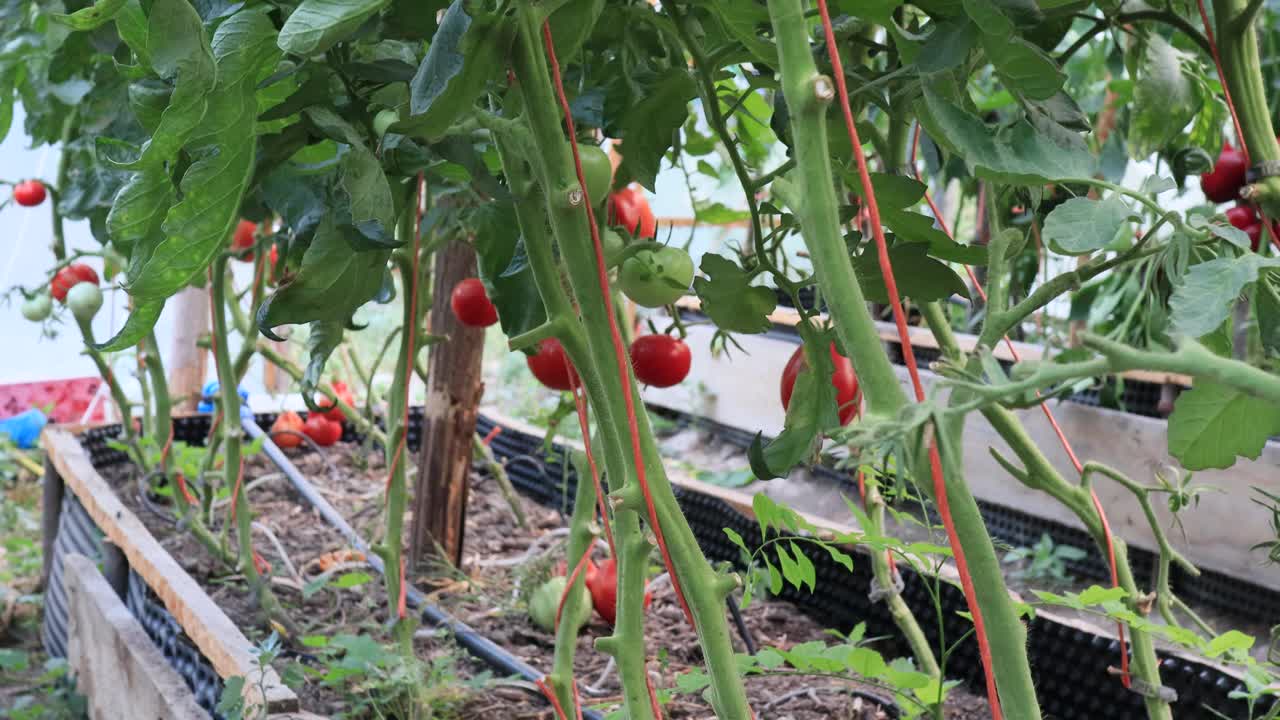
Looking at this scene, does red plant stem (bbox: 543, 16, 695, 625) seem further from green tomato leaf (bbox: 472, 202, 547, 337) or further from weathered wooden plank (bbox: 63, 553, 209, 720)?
weathered wooden plank (bbox: 63, 553, 209, 720)

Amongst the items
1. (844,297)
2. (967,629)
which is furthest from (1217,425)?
(967,629)

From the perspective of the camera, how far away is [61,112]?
4.78 ft

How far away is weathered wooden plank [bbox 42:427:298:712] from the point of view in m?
1.02

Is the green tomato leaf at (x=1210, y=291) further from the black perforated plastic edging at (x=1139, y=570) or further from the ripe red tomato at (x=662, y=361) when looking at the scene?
the black perforated plastic edging at (x=1139, y=570)

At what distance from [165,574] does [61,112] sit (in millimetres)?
630

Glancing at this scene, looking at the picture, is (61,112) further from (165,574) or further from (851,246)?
(851,246)

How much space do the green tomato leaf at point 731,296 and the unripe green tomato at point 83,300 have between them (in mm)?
1392

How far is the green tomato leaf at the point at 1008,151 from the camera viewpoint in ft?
1.39

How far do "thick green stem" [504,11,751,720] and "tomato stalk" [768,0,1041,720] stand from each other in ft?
0.52

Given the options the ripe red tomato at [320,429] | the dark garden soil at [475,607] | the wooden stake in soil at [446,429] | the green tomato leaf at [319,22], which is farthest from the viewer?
the ripe red tomato at [320,429]

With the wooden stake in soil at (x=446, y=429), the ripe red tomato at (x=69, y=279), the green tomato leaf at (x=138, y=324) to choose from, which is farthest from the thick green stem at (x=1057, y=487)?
the ripe red tomato at (x=69, y=279)

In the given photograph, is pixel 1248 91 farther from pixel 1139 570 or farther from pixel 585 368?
pixel 1139 570

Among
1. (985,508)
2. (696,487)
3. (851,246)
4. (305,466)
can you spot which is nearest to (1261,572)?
(985,508)

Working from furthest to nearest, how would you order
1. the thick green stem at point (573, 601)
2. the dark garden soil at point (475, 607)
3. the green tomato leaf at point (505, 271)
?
the dark garden soil at point (475, 607) → the thick green stem at point (573, 601) → the green tomato leaf at point (505, 271)
